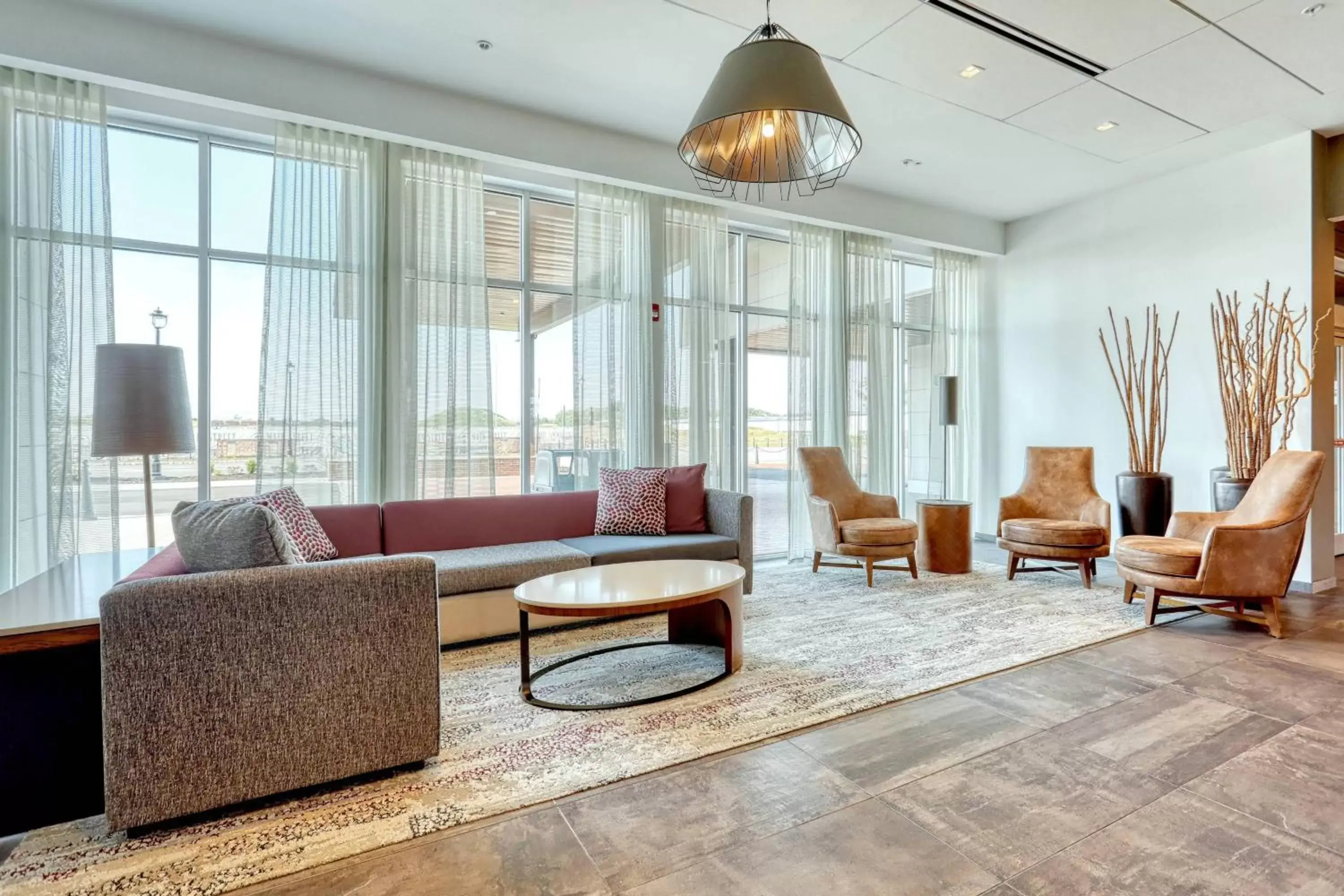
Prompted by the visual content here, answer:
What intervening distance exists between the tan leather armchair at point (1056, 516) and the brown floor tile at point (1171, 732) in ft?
Answer: 6.58

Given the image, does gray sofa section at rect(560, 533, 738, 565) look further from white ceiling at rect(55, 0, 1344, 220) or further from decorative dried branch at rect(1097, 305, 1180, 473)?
decorative dried branch at rect(1097, 305, 1180, 473)

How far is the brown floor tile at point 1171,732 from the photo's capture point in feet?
7.16

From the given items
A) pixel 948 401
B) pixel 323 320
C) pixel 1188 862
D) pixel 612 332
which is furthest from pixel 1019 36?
pixel 323 320

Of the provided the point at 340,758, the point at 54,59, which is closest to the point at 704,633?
the point at 340,758

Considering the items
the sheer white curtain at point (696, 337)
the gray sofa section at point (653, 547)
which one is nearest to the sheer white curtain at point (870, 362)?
the sheer white curtain at point (696, 337)

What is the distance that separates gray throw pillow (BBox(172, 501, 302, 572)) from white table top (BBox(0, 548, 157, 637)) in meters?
0.28

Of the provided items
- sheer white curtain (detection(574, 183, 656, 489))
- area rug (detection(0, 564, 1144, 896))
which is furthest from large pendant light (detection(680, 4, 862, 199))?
area rug (detection(0, 564, 1144, 896))

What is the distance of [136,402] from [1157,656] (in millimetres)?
4908

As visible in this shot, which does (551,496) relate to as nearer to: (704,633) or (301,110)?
(704,633)

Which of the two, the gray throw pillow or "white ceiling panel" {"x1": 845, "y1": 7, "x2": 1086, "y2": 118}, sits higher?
"white ceiling panel" {"x1": 845, "y1": 7, "x2": 1086, "y2": 118}

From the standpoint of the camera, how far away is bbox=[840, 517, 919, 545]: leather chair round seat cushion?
15.3ft

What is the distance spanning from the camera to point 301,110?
11.8 feet

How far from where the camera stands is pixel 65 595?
2043 millimetres

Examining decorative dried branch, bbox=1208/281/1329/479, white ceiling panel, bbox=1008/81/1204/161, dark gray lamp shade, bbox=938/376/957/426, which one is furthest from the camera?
dark gray lamp shade, bbox=938/376/957/426
